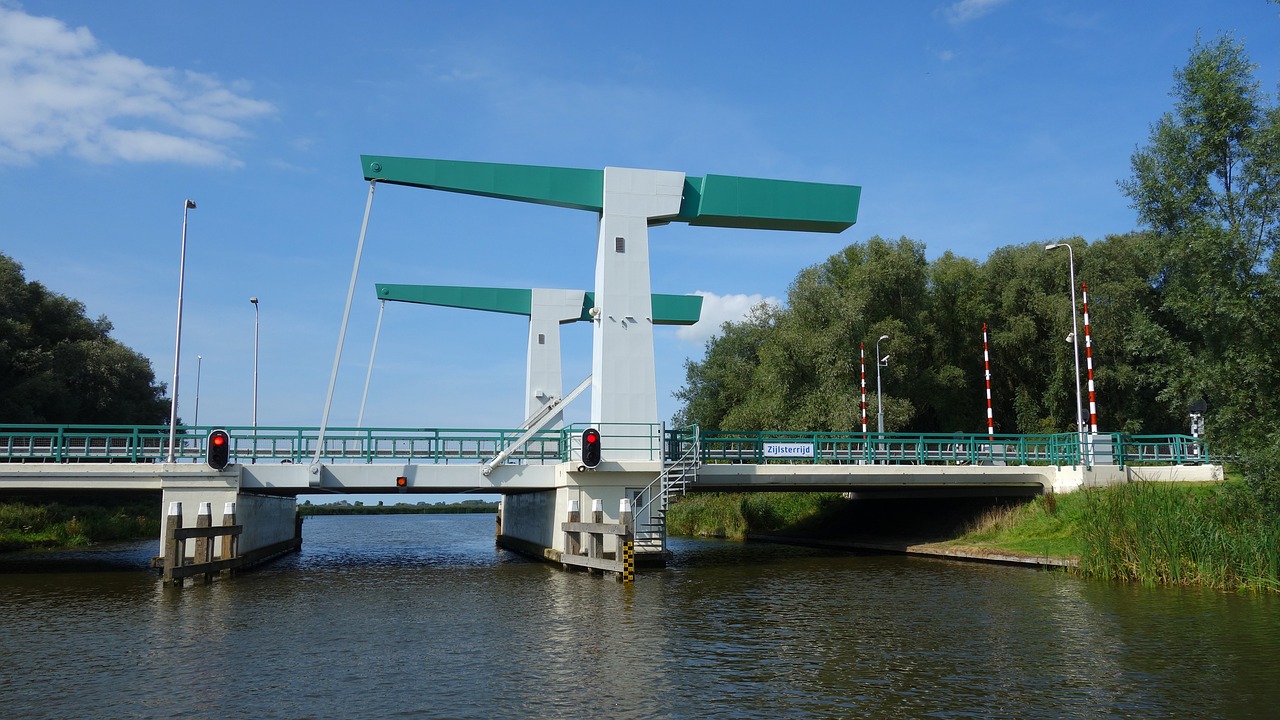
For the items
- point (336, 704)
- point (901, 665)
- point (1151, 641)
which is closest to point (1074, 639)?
point (1151, 641)

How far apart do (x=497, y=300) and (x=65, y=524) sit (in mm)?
19689

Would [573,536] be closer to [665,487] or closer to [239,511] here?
[665,487]

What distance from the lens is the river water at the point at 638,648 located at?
409 inches

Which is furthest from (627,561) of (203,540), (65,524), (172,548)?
(65,524)

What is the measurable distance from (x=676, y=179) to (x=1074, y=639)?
613 inches

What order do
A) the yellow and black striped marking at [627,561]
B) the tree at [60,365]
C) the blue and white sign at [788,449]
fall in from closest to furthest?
the yellow and black striped marking at [627,561] → the blue and white sign at [788,449] → the tree at [60,365]

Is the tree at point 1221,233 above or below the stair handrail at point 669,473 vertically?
above

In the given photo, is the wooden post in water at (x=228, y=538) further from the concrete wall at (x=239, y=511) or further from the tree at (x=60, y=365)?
the tree at (x=60, y=365)

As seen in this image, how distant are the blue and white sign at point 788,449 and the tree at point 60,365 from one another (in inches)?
1262

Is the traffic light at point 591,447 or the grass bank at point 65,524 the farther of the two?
the grass bank at point 65,524

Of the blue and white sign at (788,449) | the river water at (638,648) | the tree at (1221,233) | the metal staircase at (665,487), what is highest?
the tree at (1221,233)

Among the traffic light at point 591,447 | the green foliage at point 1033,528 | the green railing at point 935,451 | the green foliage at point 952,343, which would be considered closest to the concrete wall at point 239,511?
the traffic light at point 591,447

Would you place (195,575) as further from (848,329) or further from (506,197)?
(848,329)

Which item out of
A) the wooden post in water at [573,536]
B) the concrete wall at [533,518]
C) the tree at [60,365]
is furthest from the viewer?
the tree at [60,365]
